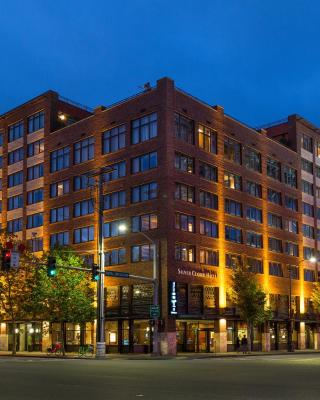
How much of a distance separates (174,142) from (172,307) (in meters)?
16.7

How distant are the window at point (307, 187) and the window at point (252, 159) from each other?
12.4 metres

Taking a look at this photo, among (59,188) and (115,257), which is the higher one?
(59,188)

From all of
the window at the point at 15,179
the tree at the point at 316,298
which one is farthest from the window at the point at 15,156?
the tree at the point at 316,298

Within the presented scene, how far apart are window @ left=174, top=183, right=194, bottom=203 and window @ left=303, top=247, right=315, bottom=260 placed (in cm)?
2717

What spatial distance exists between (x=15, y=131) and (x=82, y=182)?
17.7 m

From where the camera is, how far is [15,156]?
84.5 m

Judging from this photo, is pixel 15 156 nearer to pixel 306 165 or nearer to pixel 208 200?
pixel 208 200

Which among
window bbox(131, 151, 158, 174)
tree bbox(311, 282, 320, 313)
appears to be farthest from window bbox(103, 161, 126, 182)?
tree bbox(311, 282, 320, 313)

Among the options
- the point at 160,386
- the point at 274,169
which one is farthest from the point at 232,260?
the point at 160,386

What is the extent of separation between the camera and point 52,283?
61188 mm

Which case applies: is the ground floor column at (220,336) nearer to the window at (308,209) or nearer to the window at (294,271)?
the window at (294,271)

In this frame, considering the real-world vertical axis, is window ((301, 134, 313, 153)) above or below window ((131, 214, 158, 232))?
above

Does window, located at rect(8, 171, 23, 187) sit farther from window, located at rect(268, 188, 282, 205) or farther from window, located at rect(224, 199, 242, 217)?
window, located at rect(268, 188, 282, 205)

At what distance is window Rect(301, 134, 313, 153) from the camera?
90025 millimetres
